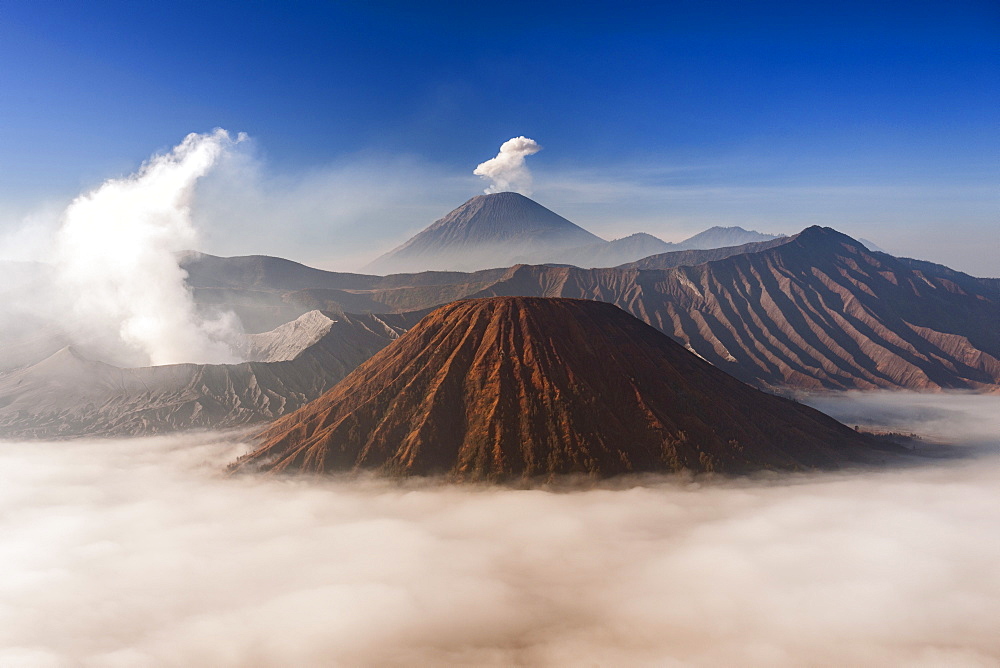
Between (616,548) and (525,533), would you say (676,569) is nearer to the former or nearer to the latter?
(616,548)

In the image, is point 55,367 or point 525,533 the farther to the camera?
point 55,367

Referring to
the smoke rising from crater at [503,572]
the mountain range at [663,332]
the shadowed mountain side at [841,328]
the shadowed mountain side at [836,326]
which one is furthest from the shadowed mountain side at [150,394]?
the shadowed mountain side at [841,328]

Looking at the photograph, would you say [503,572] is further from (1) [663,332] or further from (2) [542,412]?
(1) [663,332]

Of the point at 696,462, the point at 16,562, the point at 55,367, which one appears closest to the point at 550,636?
the point at 696,462

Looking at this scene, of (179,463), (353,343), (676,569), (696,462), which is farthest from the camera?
(353,343)

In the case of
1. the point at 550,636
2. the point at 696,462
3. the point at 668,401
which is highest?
the point at 668,401

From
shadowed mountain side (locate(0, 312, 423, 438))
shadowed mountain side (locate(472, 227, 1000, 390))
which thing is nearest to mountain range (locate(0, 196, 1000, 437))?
shadowed mountain side (locate(0, 312, 423, 438))

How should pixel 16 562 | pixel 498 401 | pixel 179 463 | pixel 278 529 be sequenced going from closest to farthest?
pixel 16 562, pixel 278 529, pixel 498 401, pixel 179 463

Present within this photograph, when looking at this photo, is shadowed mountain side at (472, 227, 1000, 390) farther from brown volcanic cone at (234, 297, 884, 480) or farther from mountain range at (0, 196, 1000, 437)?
brown volcanic cone at (234, 297, 884, 480)

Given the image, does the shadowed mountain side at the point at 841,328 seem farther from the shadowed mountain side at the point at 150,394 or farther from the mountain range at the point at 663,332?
the shadowed mountain side at the point at 150,394
